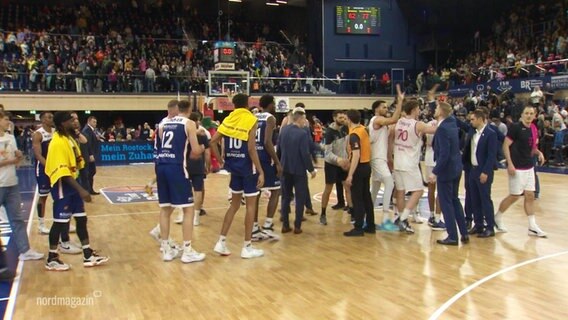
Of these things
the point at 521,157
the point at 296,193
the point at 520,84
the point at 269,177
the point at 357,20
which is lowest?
the point at 296,193

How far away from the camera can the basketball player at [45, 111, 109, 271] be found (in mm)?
5733

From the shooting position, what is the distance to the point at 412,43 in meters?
32.9

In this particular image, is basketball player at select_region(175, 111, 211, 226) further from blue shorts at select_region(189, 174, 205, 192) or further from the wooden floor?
the wooden floor

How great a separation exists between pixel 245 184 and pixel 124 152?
1683 cm

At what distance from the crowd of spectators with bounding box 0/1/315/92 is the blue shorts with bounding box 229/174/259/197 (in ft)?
61.9

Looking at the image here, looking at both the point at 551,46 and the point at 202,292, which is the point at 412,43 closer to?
the point at 551,46

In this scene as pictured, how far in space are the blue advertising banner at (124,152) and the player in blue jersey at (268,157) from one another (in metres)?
15.5

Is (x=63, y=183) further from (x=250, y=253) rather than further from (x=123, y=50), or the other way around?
(x=123, y=50)

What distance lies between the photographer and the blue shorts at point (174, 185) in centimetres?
610

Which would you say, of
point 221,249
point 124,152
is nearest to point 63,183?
point 221,249

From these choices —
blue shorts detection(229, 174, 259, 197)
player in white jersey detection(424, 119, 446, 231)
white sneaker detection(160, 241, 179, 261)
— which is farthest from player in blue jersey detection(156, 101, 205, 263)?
player in white jersey detection(424, 119, 446, 231)

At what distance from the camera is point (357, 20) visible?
3191 cm

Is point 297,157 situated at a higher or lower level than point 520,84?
lower

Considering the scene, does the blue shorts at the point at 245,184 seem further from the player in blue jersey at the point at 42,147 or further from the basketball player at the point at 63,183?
the player in blue jersey at the point at 42,147
